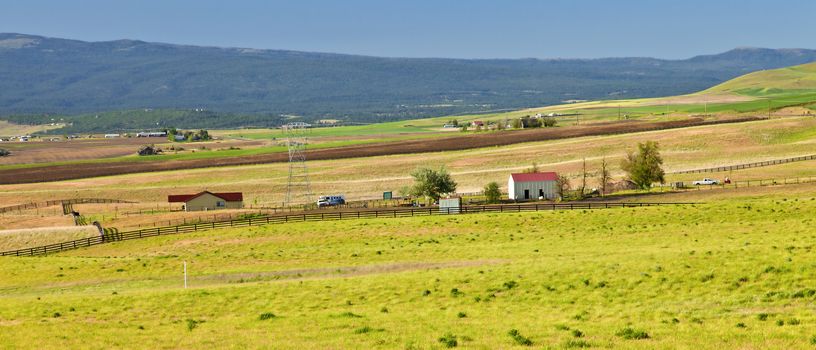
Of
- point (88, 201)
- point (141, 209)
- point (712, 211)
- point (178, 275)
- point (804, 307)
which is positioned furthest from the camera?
point (88, 201)

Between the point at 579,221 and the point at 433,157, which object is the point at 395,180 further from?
the point at 579,221

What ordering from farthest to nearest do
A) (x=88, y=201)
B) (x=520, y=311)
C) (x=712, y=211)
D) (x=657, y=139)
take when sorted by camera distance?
(x=657, y=139) → (x=88, y=201) → (x=712, y=211) → (x=520, y=311)

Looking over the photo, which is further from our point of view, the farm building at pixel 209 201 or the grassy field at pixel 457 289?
the farm building at pixel 209 201

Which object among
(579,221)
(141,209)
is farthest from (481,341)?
(141,209)

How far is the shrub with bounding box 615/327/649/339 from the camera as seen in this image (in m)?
24.9

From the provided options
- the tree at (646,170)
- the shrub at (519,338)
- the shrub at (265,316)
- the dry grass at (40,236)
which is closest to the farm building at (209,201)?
the dry grass at (40,236)

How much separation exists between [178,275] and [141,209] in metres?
56.4

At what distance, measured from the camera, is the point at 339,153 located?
6816 inches

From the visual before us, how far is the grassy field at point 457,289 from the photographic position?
27.0m

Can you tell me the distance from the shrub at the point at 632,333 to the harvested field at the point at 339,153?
134479 mm

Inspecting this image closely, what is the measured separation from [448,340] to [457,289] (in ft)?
35.4

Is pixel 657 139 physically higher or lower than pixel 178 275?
higher

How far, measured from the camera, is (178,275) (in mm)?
50625

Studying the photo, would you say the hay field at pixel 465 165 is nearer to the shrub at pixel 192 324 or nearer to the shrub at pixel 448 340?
the shrub at pixel 192 324
